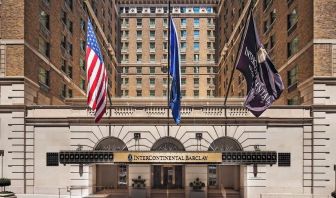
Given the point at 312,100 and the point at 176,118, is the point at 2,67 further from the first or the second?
the point at 312,100

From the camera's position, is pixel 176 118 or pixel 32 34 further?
pixel 32 34

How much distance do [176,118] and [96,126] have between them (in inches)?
323

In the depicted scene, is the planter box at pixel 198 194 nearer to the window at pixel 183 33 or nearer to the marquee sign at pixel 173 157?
the marquee sign at pixel 173 157

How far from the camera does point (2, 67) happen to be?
33.8 m

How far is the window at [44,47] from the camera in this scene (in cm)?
3822

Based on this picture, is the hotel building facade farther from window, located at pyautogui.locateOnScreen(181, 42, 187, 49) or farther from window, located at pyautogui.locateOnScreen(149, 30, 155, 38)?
window, located at pyautogui.locateOnScreen(181, 42, 187, 49)

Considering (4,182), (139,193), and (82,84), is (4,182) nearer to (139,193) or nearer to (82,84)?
(139,193)

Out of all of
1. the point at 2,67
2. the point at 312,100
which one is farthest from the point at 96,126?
the point at 312,100

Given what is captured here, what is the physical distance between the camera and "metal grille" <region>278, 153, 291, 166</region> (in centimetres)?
3378

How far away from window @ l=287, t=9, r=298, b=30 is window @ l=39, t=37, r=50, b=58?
78.9 ft

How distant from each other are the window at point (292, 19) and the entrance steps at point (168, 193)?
1884 cm

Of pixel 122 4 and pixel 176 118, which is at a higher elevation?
pixel 122 4

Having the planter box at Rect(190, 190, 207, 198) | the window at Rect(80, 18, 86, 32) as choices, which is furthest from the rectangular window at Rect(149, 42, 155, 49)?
the planter box at Rect(190, 190, 207, 198)

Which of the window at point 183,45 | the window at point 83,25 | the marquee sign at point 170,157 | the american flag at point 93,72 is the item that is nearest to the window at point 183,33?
the window at point 183,45
